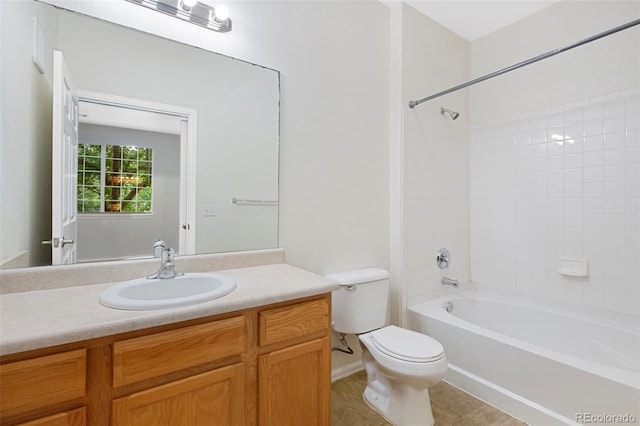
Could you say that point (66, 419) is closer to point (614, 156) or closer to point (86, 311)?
point (86, 311)

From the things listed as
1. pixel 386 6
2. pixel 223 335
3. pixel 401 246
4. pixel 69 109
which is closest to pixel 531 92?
pixel 386 6

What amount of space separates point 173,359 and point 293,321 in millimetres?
454

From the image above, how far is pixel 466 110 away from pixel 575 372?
85.7 inches

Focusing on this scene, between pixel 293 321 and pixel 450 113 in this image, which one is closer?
pixel 293 321

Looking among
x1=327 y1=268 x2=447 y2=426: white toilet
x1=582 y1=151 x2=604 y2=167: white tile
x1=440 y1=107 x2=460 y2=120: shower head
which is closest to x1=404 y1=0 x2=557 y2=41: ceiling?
x1=440 y1=107 x2=460 y2=120: shower head

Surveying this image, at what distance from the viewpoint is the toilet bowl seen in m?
1.52

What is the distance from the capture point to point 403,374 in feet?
5.05

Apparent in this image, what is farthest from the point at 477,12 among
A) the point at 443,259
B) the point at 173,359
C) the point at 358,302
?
Result: the point at 173,359

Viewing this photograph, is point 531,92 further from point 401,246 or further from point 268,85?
point 268,85

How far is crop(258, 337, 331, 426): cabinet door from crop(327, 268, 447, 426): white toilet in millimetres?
428

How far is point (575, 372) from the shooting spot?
1.51m

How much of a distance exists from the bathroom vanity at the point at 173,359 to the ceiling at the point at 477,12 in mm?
2287

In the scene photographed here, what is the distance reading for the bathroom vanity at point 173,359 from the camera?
82cm

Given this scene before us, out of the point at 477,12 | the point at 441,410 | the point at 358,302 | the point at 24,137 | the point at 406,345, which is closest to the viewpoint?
the point at 24,137
